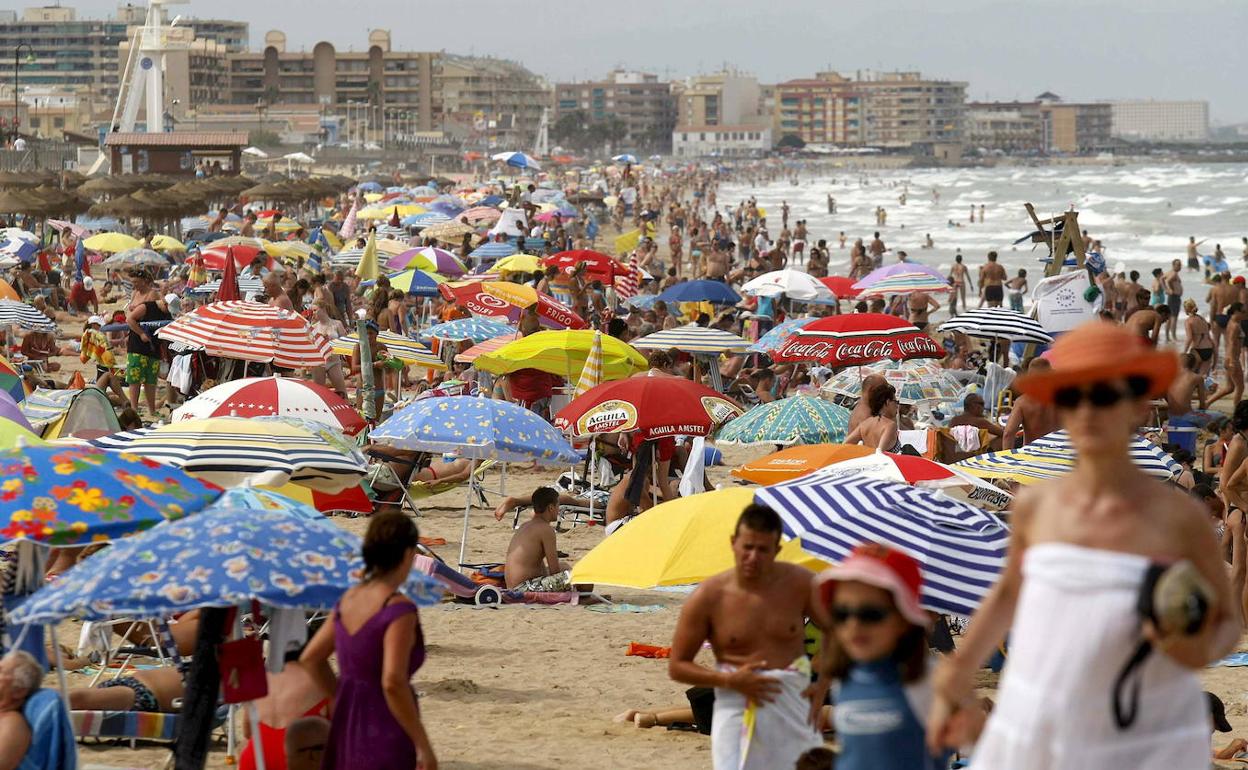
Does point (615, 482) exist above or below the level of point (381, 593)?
below

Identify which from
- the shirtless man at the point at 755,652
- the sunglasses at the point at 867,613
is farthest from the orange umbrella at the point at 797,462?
the sunglasses at the point at 867,613

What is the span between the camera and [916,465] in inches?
287

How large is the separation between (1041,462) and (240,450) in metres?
3.33

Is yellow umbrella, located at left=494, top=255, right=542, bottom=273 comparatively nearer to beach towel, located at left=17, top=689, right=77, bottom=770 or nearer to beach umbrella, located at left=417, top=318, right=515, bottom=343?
beach umbrella, located at left=417, top=318, right=515, bottom=343

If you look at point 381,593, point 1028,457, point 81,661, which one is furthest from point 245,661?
point 1028,457

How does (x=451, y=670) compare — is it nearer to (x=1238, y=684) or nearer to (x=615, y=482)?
(x=1238, y=684)

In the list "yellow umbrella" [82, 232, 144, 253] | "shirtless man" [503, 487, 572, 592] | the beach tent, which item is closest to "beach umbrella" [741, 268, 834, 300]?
"shirtless man" [503, 487, 572, 592]

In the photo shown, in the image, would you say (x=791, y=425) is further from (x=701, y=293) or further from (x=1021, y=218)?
(x=1021, y=218)

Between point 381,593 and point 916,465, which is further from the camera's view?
point 916,465

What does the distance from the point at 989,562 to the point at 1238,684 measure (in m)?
2.86

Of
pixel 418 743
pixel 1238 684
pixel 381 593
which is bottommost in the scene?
pixel 1238 684

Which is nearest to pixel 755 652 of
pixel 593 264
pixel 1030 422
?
pixel 1030 422

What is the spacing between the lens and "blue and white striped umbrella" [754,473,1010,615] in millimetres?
5398

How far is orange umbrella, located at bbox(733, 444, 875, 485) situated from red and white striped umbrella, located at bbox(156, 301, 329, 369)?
4.31 meters
